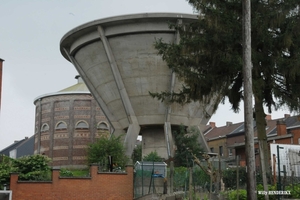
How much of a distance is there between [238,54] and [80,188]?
1171 centimetres

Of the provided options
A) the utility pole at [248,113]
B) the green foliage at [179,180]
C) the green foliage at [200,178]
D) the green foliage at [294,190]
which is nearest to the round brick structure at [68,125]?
the green foliage at [179,180]

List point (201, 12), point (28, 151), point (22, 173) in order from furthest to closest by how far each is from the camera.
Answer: point (28, 151) < point (22, 173) < point (201, 12)

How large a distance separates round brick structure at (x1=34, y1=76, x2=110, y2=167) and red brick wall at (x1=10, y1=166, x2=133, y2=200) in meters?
28.4

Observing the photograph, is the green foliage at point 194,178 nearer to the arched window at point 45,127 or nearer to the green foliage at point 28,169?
the green foliage at point 28,169

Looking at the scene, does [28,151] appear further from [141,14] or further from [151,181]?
[151,181]

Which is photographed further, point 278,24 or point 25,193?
point 25,193

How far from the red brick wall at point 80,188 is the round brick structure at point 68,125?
28.4 meters

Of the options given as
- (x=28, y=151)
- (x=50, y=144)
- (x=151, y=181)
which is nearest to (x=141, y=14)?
(x=151, y=181)

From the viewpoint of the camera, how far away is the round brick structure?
2184 inches

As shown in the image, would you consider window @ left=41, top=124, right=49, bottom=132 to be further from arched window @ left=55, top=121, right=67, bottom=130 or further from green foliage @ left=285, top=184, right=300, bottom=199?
green foliage @ left=285, top=184, right=300, bottom=199

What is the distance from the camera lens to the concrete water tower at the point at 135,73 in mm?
33562

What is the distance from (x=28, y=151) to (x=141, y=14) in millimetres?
45615

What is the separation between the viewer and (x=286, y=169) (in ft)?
56.8

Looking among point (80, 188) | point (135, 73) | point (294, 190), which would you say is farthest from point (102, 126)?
point (294, 190)
